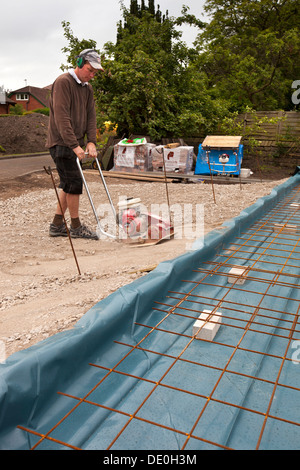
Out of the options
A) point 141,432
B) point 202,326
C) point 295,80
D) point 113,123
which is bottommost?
point 141,432

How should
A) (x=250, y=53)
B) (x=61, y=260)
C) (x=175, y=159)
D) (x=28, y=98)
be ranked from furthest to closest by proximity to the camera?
(x=28, y=98) → (x=250, y=53) → (x=175, y=159) → (x=61, y=260)

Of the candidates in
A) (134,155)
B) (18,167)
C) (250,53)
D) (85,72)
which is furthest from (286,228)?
(250,53)

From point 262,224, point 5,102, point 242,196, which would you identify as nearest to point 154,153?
point 242,196

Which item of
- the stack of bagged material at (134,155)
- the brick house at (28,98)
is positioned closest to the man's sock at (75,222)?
the stack of bagged material at (134,155)

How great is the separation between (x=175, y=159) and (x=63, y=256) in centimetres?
639

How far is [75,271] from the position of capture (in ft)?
9.78

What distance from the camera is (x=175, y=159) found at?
9383 millimetres

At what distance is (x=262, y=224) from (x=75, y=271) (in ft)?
6.56

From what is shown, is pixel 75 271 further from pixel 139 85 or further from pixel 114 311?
pixel 139 85

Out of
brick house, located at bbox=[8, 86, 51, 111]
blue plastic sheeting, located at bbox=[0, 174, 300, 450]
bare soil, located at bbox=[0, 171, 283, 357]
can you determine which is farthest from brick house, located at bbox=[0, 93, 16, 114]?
blue plastic sheeting, located at bbox=[0, 174, 300, 450]

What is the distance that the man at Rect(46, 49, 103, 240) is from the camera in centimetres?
357

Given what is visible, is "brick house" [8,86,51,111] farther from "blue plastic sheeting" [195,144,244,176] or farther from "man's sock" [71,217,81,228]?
"man's sock" [71,217,81,228]

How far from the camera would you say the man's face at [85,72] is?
3.57m

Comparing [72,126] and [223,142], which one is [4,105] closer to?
[223,142]
